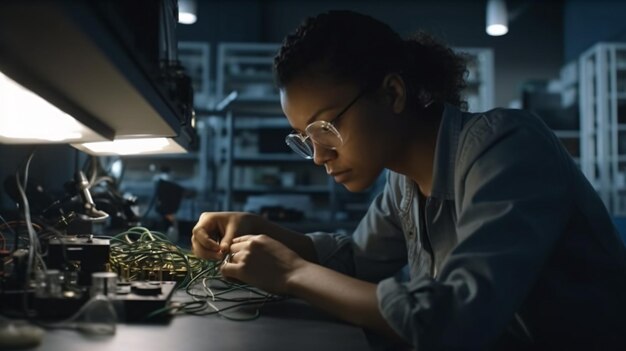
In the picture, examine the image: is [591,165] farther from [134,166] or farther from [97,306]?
[97,306]

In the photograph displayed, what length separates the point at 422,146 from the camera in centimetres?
106

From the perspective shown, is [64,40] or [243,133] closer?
[64,40]

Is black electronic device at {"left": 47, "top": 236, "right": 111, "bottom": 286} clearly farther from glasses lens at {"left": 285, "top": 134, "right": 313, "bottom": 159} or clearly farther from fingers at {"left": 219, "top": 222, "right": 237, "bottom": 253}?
glasses lens at {"left": 285, "top": 134, "right": 313, "bottom": 159}

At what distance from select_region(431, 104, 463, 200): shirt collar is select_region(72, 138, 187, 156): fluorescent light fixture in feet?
1.97

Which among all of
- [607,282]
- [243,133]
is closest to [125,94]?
[607,282]

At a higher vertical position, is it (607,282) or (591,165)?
(591,165)

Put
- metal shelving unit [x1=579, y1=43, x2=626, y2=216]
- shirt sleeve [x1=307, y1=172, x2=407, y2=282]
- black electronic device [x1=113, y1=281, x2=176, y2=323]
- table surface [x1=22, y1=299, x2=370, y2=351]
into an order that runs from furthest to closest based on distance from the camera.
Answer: metal shelving unit [x1=579, y1=43, x2=626, y2=216] → shirt sleeve [x1=307, y1=172, x2=407, y2=282] → black electronic device [x1=113, y1=281, x2=176, y2=323] → table surface [x1=22, y1=299, x2=370, y2=351]

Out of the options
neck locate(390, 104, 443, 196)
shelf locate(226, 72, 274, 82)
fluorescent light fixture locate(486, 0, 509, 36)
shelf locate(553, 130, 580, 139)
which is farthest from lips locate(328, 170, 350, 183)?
shelf locate(553, 130, 580, 139)

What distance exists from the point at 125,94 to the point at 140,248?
1.55 ft

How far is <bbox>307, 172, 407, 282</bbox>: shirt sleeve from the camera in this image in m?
1.20

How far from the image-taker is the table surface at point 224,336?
62 centimetres

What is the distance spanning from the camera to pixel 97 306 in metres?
0.67

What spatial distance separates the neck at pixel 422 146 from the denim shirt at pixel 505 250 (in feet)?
0.17

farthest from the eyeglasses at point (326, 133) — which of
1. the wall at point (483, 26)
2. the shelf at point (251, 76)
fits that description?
the wall at point (483, 26)
